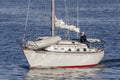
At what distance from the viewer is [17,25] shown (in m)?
120

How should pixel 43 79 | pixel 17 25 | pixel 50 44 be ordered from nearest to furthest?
pixel 43 79 → pixel 50 44 → pixel 17 25

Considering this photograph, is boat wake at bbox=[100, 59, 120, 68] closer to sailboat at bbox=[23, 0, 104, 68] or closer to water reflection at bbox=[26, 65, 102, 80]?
water reflection at bbox=[26, 65, 102, 80]

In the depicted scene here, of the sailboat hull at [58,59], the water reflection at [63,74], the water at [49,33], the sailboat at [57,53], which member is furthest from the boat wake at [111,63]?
the sailboat at [57,53]

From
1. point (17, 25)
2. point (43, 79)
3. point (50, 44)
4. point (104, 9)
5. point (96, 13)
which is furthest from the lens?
point (104, 9)

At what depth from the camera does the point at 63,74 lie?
72938 mm

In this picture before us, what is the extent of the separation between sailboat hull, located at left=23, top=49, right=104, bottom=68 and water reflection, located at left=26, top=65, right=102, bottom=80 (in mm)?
681

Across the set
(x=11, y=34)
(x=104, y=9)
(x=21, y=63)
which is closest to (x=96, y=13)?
(x=104, y=9)

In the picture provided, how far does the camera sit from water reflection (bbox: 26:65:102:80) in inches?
2795

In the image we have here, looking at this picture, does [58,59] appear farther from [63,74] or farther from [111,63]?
[111,63]

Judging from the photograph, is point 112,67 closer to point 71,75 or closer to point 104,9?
point 71,75

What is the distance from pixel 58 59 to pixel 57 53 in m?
0.79

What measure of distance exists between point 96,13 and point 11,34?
4104 cm

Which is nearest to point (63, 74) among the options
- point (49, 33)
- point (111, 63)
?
point (111, 63)

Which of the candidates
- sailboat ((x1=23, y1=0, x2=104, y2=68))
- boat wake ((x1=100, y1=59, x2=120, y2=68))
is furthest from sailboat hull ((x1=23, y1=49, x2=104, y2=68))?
boat wake ((x1=100, y1=59, x2=120, y2=68))
